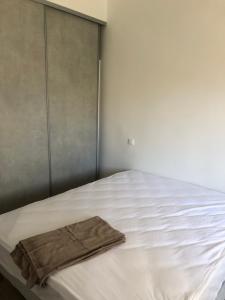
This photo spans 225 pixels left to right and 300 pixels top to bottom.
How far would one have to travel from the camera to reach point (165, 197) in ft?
7.11

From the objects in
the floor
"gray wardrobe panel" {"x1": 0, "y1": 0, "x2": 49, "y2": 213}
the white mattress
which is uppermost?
"gray wardrobe panel" {"x1": 0, "y1": 0, "x2": 49, "y2": 213}

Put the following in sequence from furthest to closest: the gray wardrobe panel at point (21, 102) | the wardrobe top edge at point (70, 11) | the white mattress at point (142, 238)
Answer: the wardrobe top edge at point (70, 11)
the gray wardrobe panel at point (21, 102)
the white mattress at point (142, 238)

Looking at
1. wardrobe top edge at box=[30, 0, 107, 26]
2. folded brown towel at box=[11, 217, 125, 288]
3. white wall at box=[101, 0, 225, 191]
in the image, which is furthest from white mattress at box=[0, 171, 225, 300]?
wardrobe top edge at box=[30, 0, 107, 26]

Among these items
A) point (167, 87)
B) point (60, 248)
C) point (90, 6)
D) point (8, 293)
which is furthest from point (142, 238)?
point (90, 6)

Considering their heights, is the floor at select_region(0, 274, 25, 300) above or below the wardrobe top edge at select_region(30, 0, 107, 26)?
below

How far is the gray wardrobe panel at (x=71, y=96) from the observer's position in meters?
2.59

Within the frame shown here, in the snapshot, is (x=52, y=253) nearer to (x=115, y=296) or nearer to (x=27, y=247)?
(x=27, y=247)

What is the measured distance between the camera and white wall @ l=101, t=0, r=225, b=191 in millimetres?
2248

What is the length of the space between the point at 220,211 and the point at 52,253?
1.30m

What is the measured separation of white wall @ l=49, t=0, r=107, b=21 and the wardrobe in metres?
0.08

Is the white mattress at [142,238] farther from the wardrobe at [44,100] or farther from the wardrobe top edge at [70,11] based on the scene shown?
the wardrobe top edge at [70,11]

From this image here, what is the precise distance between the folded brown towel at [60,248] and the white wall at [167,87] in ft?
4.21

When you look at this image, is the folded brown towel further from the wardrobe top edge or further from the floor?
the wardrobe top edge

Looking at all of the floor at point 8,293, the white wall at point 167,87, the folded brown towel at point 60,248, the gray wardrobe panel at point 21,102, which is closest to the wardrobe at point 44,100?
the gray wardrobe panel at point 21,102
